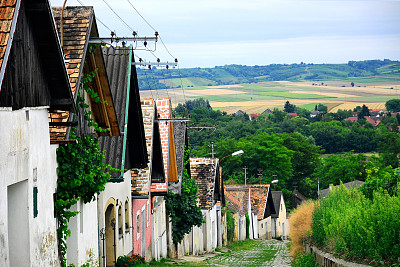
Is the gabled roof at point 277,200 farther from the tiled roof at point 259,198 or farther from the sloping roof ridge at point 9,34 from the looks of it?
the sloping roof ridge at point 9,34

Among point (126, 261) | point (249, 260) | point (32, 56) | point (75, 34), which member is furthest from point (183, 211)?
point (32, 56)

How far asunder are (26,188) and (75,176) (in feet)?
8.57

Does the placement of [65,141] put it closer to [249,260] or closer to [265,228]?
[249,260]

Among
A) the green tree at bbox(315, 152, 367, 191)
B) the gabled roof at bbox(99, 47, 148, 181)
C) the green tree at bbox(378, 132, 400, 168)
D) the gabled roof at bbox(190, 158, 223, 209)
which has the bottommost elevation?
the green tree at bbox(315, 152, 367, 191)

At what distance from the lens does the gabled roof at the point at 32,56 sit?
27.0ft

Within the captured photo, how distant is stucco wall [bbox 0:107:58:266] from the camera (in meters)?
8.77

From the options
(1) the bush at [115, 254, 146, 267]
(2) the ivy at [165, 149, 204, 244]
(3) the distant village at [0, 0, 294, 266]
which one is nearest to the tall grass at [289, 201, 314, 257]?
(2) the ivy at [165, 149, 204, 244]

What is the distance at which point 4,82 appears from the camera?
8.43 m

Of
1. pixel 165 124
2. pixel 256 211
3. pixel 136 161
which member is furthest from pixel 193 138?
pixel 136 161

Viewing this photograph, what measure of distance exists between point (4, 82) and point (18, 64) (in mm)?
740

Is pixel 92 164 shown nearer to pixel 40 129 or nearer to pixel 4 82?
pixel 40 129

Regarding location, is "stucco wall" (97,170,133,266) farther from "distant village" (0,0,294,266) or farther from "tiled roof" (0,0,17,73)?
"tiled roof" (0,0,17,73)

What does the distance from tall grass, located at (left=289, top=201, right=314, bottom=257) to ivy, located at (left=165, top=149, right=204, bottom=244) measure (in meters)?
4.70

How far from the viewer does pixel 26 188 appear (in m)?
9.79
